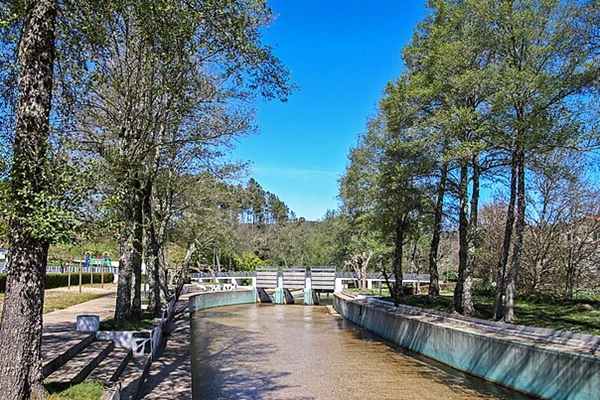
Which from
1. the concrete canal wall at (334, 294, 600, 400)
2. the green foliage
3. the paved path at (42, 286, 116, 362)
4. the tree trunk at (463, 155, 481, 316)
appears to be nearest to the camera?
the paved path at (42, 286, 116, 362)

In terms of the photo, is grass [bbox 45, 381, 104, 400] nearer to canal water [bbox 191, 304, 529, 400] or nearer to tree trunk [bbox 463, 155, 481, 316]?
canal water [bbox 191, 304, 529, 400]

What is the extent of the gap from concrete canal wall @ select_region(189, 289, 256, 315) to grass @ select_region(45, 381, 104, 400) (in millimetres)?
19726

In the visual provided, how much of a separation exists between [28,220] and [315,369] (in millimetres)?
8870

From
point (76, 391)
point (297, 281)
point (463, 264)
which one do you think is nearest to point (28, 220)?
point (76, 391)

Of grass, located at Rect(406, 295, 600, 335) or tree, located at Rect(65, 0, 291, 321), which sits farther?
grass, located at Rect(406, 295, 600, 335)

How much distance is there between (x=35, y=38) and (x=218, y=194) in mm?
15874

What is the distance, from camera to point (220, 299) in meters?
32.3

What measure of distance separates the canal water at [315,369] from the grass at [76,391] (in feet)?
11.4

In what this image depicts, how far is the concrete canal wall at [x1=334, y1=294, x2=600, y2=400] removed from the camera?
24.7 feet

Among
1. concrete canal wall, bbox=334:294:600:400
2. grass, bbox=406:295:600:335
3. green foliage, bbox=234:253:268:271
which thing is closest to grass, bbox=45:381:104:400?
concrete canal wall, bbox=334:294:600:400

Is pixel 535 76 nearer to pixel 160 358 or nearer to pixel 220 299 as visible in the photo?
pixel 160 358

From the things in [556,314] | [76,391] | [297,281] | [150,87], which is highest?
[150,87]

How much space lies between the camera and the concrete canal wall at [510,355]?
7.54 metres

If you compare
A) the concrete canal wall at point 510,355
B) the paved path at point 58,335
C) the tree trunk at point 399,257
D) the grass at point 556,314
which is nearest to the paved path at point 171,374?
the paved path at point 58,335
